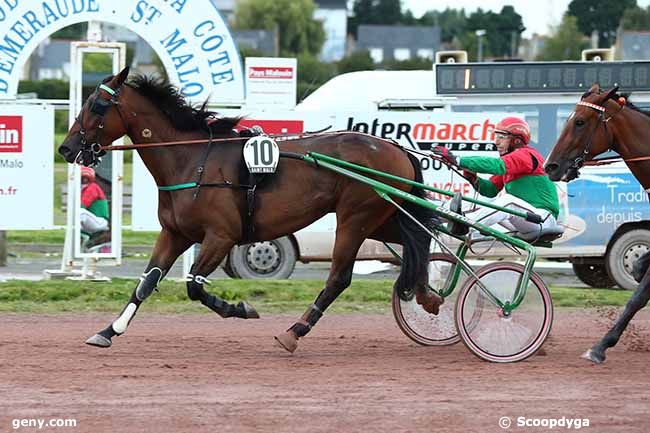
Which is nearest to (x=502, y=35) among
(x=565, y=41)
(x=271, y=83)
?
(x=565, y=41)

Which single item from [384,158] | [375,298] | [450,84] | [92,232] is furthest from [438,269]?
[450,84]

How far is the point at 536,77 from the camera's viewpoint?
51.4 feet

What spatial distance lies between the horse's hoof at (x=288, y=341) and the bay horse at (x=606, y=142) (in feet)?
6.79

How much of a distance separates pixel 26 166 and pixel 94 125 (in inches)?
188

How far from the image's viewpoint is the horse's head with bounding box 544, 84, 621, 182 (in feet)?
29.2

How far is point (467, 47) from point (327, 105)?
72.1 m

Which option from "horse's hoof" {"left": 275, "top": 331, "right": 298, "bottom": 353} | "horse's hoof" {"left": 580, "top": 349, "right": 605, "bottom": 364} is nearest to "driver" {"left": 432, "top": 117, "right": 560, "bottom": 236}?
"horse's hoof" {"left": 580, "top": 349, "right": 605, "bottom": 364}

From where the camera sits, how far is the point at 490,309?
884 cm

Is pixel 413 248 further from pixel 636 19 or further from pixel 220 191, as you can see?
pixel 636 19

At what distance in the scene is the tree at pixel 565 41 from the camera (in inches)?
2965

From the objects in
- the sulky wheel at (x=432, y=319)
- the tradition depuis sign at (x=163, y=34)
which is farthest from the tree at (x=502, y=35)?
the sulky wheel at (x=432, y=319)

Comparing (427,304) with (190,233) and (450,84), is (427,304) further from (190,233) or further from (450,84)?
(450,84)

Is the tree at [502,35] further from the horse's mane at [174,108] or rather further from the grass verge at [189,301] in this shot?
the horse's mane at [174,108]

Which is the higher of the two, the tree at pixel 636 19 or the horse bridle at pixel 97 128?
the tree at pixel 636 19
